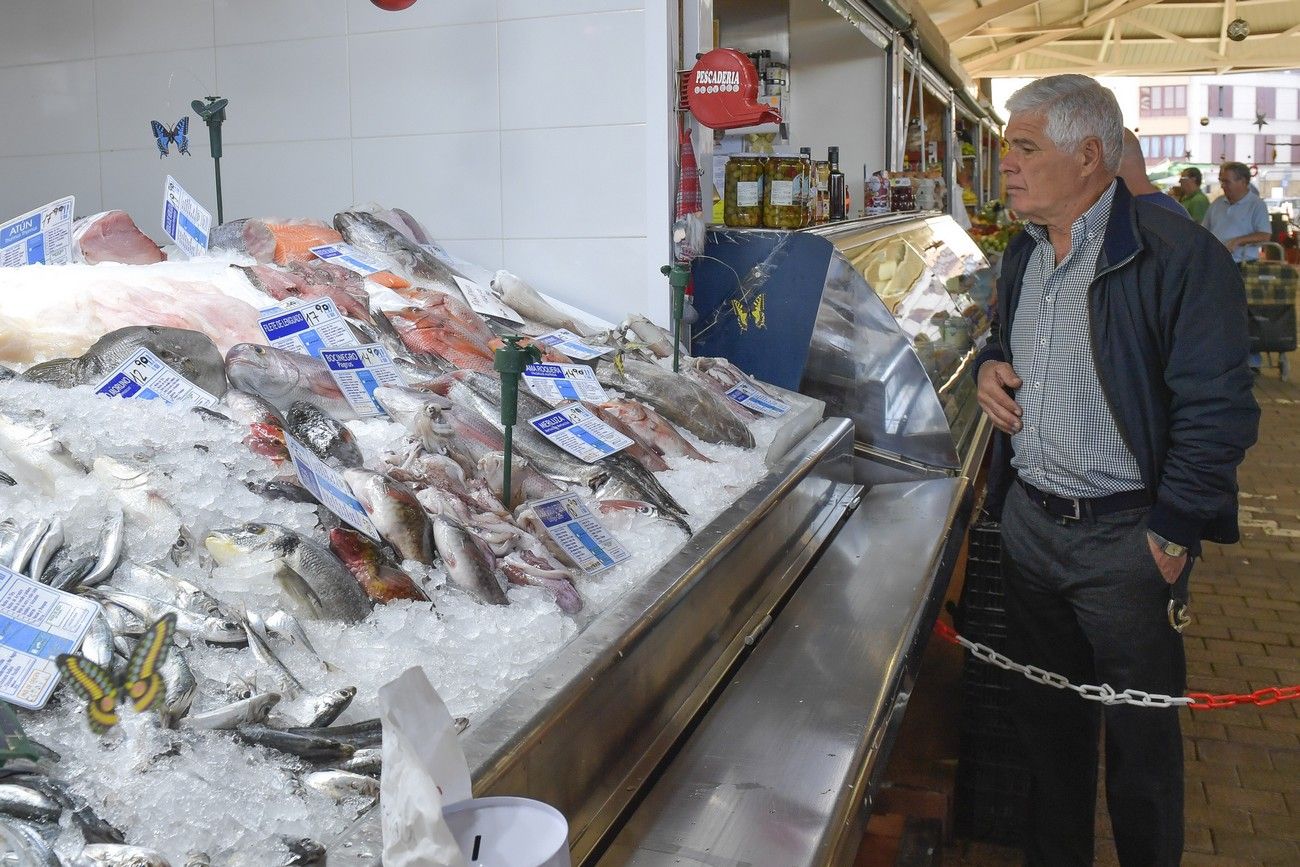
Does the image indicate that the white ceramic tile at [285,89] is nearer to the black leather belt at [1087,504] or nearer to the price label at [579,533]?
the price label at [579,533]

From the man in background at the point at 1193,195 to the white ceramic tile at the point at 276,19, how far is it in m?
11.7

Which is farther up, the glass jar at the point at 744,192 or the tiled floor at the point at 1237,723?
the glass jar at the point at 744,192

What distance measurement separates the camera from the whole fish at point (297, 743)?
132 cm

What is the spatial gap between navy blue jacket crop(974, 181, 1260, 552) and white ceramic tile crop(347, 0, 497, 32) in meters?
2.28

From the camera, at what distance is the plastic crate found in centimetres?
312

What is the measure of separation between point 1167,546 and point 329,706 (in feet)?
6.08

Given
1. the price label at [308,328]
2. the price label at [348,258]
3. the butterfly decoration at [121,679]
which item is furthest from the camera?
the price label at [348,258]

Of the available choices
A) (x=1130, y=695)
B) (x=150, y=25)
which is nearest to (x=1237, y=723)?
(x=1130, y=695)

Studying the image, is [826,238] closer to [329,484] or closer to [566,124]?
[566,124]

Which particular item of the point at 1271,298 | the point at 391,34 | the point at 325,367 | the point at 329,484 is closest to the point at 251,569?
the point at 329,484

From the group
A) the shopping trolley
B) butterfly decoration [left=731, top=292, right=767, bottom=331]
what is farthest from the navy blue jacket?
the shopping trolley

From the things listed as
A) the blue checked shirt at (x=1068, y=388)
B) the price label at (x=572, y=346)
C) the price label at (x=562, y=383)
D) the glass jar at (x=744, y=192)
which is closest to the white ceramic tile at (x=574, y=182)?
the glass jar at (x=744, y=192)

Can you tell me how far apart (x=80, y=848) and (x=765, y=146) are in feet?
11.7

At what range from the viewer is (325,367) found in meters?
2.52
